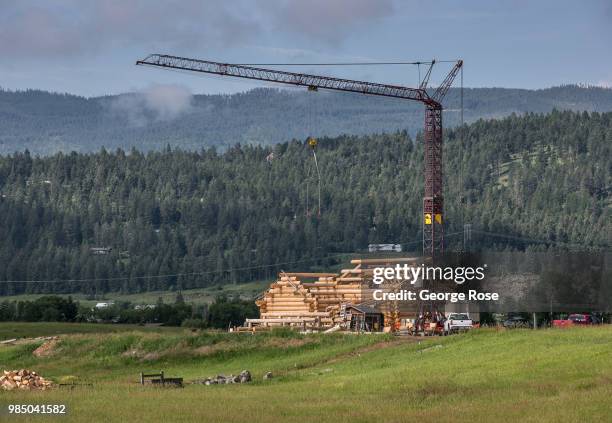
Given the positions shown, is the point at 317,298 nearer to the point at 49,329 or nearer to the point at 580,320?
the point at 580,320

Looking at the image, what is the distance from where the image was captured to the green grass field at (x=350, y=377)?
43562 mm

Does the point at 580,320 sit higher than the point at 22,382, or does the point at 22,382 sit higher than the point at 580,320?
the point at 580,320

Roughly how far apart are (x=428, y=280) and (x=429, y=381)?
3654 centimetres

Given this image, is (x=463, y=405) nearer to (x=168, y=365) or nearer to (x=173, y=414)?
(x=173, y=414)

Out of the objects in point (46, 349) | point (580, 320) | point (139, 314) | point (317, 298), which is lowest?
point (139, 314)

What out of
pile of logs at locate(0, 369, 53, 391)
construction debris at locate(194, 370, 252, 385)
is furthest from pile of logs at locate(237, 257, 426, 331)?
pile of logs at locate(0, 369, 53, 391)

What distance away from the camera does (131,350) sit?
81.7 metres

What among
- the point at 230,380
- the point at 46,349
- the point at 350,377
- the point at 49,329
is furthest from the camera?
the point at 49,329

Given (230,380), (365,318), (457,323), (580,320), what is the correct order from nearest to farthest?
(230,380) < (457,323) < (580,320) < (365,318)

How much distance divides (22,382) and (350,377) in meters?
13.5

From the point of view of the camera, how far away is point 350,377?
2271 inches

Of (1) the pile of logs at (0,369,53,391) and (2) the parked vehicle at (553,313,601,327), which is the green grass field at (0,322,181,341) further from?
(1) the pile of logs at (0,369,53,391)

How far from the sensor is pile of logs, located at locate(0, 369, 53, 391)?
56.1 meters

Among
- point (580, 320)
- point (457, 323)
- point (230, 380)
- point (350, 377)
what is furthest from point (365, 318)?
point (350, 377)
